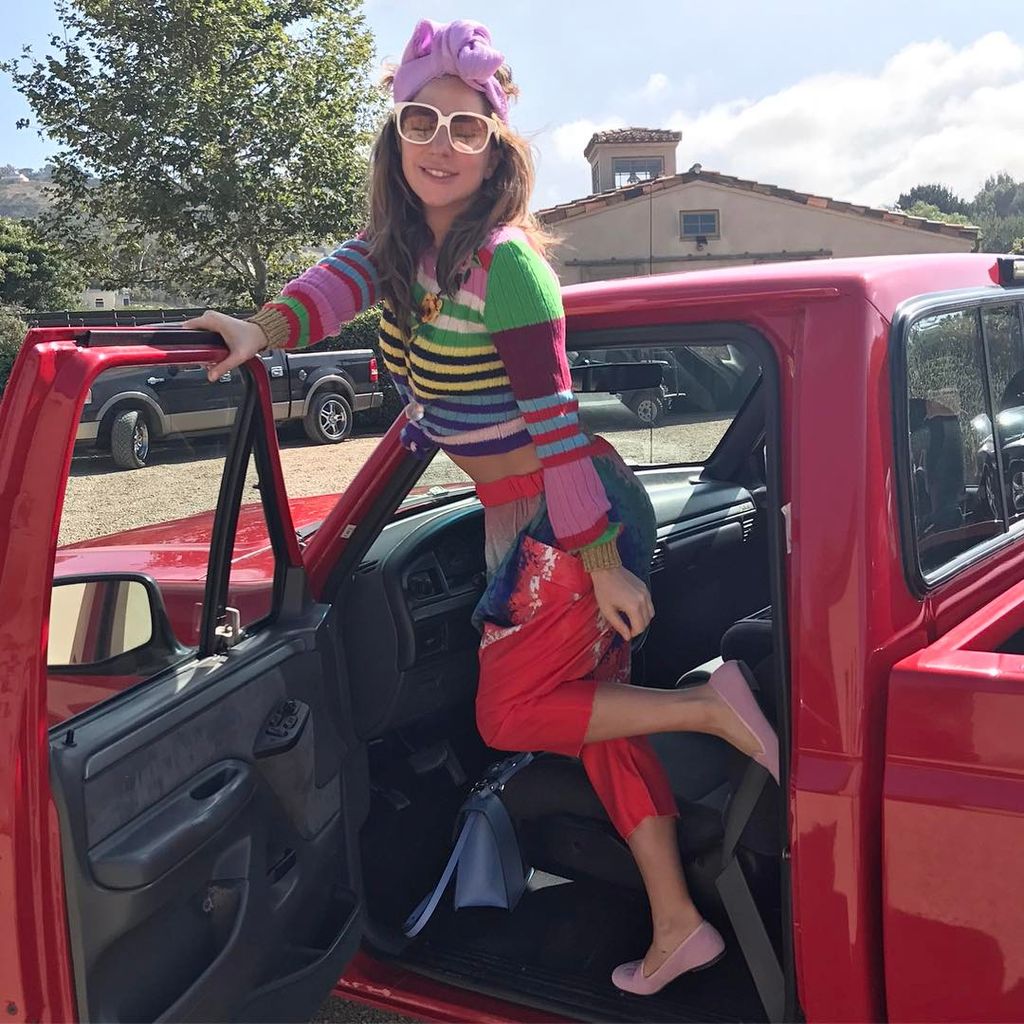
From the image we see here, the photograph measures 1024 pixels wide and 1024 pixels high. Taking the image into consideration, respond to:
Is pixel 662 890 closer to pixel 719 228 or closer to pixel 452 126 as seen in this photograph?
pixel 452 126

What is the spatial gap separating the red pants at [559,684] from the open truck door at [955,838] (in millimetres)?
566

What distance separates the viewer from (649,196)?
70.0 ft

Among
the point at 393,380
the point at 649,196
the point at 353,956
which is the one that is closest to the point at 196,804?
the point at 353,956

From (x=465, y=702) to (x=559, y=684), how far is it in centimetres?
65

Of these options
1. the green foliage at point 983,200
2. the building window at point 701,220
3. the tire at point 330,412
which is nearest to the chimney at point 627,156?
the building window at point 701,220

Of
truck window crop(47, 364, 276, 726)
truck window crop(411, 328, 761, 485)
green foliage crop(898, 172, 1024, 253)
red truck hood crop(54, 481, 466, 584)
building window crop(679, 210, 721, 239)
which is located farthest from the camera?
green foliage crop(898, 172, 1024, 253)

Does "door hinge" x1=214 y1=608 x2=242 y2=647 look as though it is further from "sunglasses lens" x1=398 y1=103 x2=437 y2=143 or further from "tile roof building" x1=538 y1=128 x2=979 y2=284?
"tile roof building" x1=538 y1=128 x2=979 y2=284

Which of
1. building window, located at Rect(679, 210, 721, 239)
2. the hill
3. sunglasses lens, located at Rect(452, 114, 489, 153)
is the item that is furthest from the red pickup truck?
the hill

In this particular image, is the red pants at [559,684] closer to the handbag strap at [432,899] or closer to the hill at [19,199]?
the handbag strap at [432,899]

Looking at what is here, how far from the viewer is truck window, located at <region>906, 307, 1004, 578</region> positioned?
5.19 feet

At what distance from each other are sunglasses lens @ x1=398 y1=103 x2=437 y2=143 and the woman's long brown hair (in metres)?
0.09

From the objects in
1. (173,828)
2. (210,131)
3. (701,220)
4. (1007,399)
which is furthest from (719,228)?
(173,828)

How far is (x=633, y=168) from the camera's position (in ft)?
95.4

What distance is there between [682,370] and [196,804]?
150 centimetres
